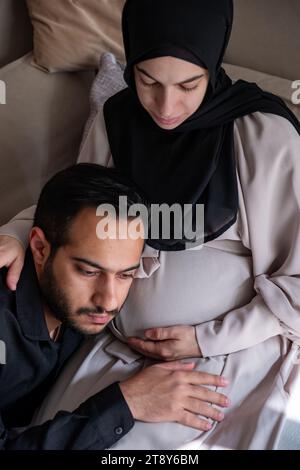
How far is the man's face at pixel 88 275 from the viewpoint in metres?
1.28

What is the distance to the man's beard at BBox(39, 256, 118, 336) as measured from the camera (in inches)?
52.4

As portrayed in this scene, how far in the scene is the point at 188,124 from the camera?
1.40 meters

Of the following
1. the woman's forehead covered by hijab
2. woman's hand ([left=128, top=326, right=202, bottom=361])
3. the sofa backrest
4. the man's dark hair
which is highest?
the woman's forehead covered by hijab

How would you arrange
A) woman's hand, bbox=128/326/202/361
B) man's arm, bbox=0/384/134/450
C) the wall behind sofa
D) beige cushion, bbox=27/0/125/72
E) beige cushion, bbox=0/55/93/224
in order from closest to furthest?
man's arm, bbox=0/384/134/450 < woman's hand, bbox=128/326/202/361 < beige cushion, bbox=0/55/93/224 < beige cushion, bbox=27/0/125/72 < the wall behind sofa

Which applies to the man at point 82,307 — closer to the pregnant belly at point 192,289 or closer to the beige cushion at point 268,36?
the pregnant belly at point 192,289

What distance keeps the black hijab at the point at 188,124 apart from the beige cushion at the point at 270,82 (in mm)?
416

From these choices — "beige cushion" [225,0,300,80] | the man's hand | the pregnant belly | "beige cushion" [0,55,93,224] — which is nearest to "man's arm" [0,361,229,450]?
the man's hand

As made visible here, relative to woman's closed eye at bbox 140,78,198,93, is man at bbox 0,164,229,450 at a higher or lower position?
lower

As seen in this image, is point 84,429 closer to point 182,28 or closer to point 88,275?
point 88,275

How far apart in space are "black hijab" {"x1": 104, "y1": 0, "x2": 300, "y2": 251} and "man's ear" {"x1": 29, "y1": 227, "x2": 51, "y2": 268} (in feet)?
0.76

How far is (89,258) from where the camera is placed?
1.28 m

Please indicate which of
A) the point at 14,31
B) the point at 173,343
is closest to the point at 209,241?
the point at 173,343

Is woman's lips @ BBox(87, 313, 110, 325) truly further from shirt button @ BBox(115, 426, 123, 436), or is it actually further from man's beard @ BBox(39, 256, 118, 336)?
shirt button @ BBox(115, 426, 123, 436)
